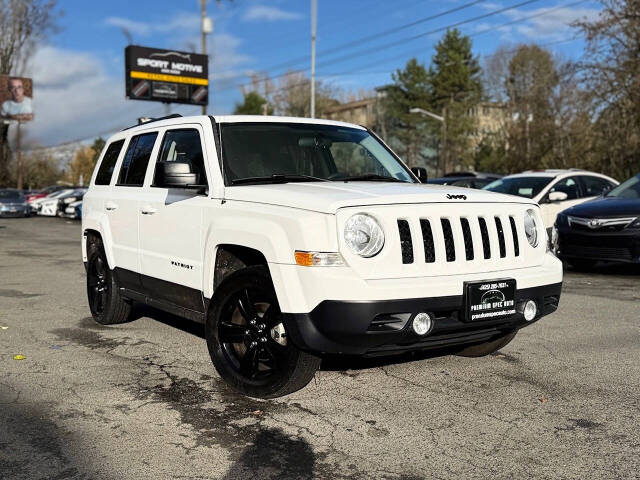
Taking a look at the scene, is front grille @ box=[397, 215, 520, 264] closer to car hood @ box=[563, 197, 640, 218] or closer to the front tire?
the front tire

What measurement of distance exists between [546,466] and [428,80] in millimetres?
64287

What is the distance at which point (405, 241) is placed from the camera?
421 centimetres

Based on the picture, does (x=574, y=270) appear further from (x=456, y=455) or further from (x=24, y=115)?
(x=24, y=115)

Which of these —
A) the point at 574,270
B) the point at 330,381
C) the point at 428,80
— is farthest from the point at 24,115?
the point at 330,381

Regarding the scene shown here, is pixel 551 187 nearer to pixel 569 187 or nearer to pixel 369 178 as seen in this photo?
pixel 569 187

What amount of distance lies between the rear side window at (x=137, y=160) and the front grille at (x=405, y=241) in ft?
9.19

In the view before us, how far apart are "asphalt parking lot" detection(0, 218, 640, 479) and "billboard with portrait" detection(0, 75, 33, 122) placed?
59.2 metres

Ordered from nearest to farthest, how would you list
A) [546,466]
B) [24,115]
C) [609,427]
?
[546,466] < [609,427] < [24,115]

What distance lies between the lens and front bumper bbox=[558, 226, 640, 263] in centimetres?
1025

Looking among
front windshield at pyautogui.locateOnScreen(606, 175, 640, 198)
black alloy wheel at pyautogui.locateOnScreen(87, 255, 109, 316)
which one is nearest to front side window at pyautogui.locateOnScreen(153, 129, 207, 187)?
black alloy wheel at pyautogui.locateOnScreen(87, 255, 109, 316)

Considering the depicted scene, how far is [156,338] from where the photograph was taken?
6422mm

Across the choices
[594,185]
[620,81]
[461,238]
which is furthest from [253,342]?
[620,81]

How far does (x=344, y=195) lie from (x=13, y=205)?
1344 inches

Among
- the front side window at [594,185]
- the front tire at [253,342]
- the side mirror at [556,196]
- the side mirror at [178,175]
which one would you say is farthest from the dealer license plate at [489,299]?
the front side window at [594,185]
